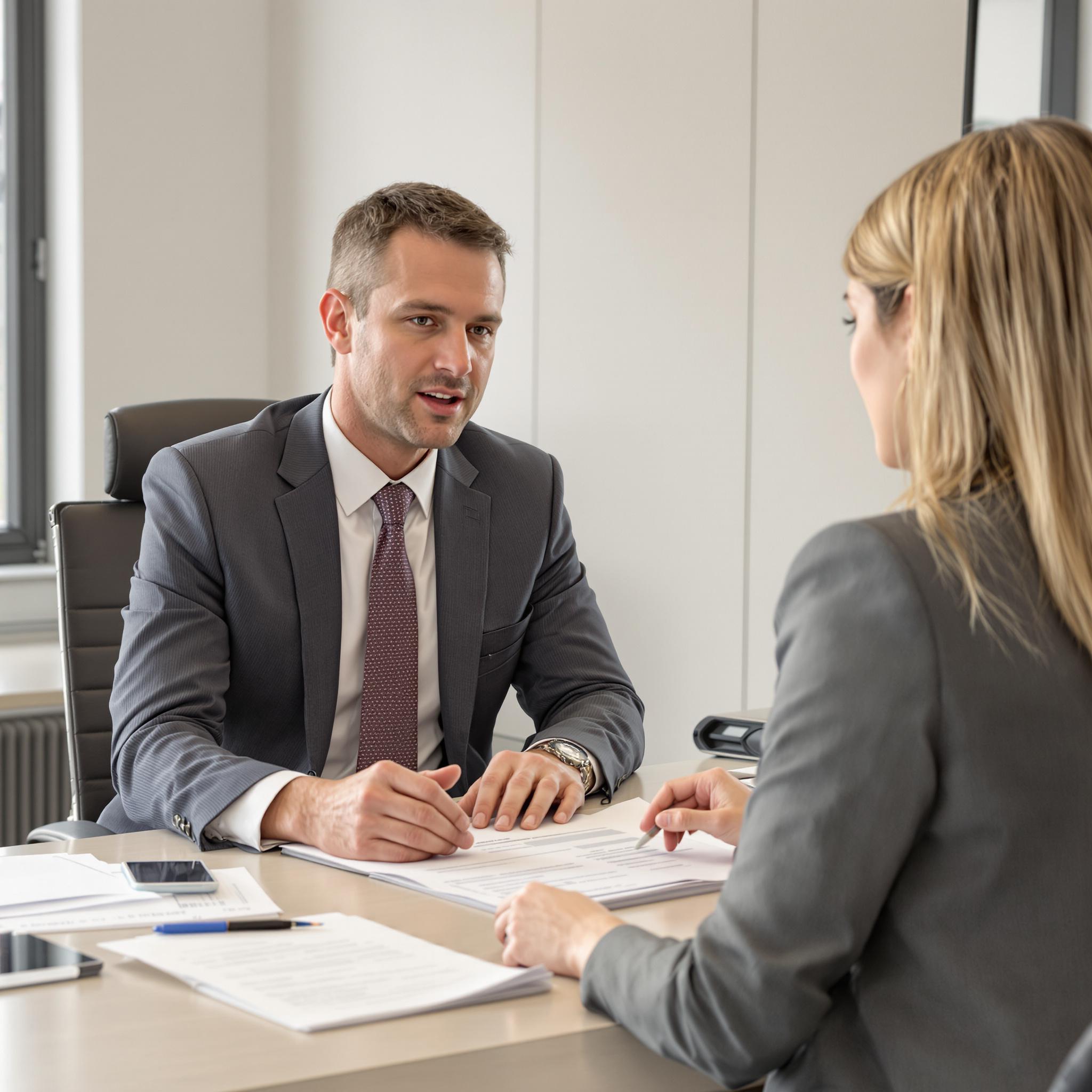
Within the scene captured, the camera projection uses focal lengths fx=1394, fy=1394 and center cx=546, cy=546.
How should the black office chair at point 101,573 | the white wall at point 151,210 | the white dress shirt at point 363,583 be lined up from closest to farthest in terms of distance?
the white dress shirt at point 363,583
the black office chair at point 101,573
the white wall at point 151,210

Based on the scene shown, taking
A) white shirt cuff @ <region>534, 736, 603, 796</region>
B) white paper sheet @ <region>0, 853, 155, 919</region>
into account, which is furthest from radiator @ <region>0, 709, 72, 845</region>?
white paper sheet @ <region>0, 853, 155, 919</region>

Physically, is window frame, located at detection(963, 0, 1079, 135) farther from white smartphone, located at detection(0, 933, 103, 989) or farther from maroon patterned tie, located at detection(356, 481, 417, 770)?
white smartphone, located at detection(0, 933, 103, 989)

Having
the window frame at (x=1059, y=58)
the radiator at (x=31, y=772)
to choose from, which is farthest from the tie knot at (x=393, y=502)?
the radiator at (x=31, y=772)

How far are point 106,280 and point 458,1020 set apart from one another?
347cm

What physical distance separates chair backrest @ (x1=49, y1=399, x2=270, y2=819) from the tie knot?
1.53 feet

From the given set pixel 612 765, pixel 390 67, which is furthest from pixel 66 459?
pixel 612 765

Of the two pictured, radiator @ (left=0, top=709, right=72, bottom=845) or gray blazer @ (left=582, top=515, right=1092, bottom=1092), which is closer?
gray blazer @ (left=582, top=515, right=1092, bottom=1092)

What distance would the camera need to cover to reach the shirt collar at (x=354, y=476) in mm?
1949

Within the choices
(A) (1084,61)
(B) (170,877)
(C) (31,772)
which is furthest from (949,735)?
(C) (31,772)

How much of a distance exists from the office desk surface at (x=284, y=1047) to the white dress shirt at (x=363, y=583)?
2.62 ft

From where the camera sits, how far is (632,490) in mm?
3129

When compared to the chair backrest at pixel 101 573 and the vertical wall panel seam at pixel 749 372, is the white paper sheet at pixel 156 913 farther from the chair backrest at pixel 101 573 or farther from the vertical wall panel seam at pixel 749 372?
the vertical wall panel seam at pixel 749 372

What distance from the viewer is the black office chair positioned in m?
2.15

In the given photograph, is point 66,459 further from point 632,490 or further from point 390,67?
point 632,490
